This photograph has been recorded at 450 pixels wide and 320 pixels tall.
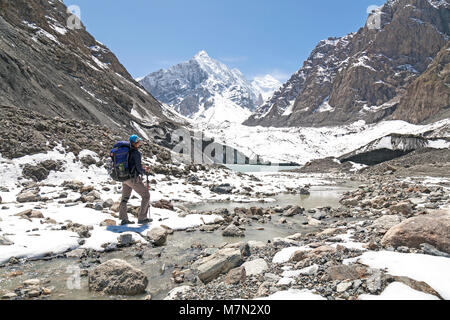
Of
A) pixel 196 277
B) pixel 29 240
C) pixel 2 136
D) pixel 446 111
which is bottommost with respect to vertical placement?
pixel 196 277

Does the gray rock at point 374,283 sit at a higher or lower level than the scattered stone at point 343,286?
higher

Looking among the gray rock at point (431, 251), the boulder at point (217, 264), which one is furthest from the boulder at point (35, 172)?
the gray rock at point (431, 251)

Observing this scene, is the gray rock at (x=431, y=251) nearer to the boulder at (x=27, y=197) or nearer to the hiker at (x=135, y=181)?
the hiker at (x=135, y=181)

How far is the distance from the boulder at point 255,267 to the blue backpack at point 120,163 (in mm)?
4947

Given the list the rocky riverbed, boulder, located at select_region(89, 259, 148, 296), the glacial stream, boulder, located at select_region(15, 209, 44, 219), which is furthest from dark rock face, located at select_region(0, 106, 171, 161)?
boulder, located at select_region(89, 259, 148, 296)

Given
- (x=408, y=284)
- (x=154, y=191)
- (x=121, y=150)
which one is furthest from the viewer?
(x=154, y=191)

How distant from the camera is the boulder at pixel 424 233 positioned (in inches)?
214

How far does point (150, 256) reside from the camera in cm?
722

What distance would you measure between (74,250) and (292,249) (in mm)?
5587

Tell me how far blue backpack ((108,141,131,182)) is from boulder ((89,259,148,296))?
3841 mm

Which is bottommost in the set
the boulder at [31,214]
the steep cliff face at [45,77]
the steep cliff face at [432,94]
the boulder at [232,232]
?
the boulder at [232,232]

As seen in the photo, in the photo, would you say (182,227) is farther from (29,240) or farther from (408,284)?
(408,284)
